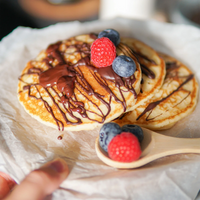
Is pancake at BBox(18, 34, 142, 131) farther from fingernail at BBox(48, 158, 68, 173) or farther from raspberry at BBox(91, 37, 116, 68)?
fingernail at BBox(48, 158, 68, 173)

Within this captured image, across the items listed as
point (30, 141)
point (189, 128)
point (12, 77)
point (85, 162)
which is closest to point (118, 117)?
point (85, 162)

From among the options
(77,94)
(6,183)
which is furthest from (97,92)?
(6,183)

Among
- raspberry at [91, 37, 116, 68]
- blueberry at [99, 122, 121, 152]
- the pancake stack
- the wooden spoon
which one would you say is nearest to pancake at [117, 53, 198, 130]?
the pancake stack

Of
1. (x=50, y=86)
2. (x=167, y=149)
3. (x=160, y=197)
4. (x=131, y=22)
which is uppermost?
(x=131, y=22)

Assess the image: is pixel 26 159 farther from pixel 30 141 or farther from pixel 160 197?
pixel 160 197

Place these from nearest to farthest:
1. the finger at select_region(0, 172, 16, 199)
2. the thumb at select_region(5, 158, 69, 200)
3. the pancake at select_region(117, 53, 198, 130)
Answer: the thumb at select_region(5, 158, 69, 200) → the finger at select_region(0, 172, 16, 199) → the pancake at select_region(117, 53, 198, 130)

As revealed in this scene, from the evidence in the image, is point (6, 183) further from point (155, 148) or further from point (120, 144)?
point (155, 148)

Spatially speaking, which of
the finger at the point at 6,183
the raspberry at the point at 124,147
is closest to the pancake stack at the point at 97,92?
the raspberry at the point at 124,147
